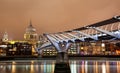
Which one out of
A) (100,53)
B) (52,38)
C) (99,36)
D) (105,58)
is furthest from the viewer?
(100,53)

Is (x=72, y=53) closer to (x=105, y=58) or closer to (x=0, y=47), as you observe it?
(x=105, y=58)

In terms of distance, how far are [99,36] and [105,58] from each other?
91.3m

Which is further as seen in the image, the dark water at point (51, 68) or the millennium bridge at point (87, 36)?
the dark water at point (51, 68)

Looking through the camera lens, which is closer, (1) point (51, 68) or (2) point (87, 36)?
(2) point (87, 36)

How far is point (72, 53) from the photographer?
163m

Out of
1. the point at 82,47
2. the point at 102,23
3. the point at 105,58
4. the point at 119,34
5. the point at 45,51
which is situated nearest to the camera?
the point at 119,34

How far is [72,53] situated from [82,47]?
18.6 feet

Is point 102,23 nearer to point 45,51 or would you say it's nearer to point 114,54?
point 114,54

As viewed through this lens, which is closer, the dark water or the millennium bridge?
the millennium bridge

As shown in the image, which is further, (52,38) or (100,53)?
(100,53)

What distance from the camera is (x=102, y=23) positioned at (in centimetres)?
4122

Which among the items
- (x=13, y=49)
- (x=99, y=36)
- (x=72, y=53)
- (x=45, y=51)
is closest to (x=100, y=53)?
(x=72, y=53)

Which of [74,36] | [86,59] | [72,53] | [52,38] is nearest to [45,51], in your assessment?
[72,53]

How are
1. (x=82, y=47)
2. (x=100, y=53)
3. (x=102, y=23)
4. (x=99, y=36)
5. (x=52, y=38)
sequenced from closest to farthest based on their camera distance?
(x=102, y=23), (x=99, y=36), (x=52, y=38), (x=100, y=53), (x=82, y=47)
